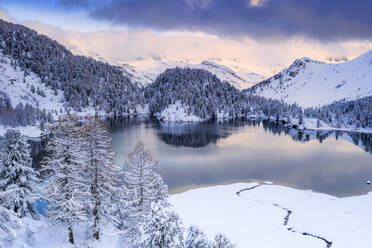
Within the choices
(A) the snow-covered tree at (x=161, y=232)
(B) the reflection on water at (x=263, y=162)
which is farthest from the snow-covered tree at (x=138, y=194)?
(B) the reflection on water at (x=263, y=162)

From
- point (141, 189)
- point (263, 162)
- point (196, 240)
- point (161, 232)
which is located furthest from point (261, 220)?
point (263, 162)

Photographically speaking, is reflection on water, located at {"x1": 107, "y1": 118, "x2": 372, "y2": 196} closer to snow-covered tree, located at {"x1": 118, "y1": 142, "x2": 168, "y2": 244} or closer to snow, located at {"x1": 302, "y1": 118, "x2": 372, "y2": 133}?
snow-covered tree, located at {"x1": 118, "y1": 142, "x2": 168, "y2": 244}

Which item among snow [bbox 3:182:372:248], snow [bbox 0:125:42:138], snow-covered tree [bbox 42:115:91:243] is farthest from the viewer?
snow [bbox 0:125:42:138]

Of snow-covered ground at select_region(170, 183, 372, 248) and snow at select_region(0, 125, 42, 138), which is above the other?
snow at select_region(0, 125, 42, 138)

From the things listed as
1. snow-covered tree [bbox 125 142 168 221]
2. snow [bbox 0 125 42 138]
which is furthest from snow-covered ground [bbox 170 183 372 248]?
snow [bbox 0 125 42 138]

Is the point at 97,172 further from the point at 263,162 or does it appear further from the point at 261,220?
the point at 263,162

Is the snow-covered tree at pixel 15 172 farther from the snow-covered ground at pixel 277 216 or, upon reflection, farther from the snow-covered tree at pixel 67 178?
the snow-covered ground at pixel 277 216
